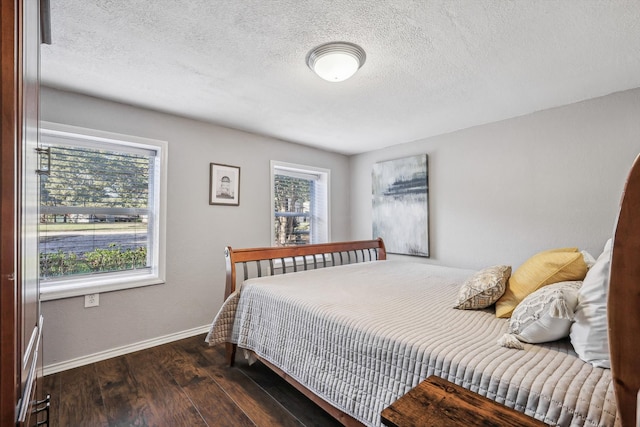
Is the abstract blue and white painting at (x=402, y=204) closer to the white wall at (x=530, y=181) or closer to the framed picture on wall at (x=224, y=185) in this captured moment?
the white wall at (x=530, y=181)

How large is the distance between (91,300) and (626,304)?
3.24 m

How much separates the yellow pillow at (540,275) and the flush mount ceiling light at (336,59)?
1586 mm

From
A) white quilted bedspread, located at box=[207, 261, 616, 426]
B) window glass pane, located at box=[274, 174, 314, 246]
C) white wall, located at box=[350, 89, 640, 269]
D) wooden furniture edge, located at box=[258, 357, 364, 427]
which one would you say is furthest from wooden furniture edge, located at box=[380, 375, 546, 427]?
window glass pane, located at box=[274, 174, 314, 246]

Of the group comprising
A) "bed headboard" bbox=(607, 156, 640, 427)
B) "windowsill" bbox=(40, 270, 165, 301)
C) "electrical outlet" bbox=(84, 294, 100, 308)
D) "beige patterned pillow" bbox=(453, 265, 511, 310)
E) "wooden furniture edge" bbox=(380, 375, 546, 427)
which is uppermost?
"bed headboard" bbox=(607, 156, 640, 427)

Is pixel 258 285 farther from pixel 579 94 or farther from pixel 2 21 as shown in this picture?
pixel 579 94

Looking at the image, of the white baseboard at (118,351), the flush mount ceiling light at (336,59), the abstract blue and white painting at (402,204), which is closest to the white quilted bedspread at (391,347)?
the white baseboard at (118,351)

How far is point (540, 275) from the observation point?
1379mm

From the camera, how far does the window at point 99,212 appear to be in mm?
2344

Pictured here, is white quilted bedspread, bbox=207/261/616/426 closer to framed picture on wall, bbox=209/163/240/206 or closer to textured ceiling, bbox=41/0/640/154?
framed picture on wall, bbox=209/163/240/206

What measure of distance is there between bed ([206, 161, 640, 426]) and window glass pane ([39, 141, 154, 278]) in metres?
1.23

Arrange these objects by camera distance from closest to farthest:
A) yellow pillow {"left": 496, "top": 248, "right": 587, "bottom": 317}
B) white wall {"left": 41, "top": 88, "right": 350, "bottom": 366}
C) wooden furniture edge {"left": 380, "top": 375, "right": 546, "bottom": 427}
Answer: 1. wooden furniture edge {"left": 380, "top": 375, "right": 546, "bottom": 427}
2. yellow pillow {"left": 496, "top": 248, "right": 587, "bottom": 317}
3. white wall {"left": 41, "top": 88, "right": 350, "bottom": 366}

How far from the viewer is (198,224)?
310 cm

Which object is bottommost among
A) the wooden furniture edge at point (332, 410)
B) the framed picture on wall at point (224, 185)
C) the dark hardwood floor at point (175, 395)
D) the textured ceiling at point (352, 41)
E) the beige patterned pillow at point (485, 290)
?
the dark hardwood floor at point (175, 395)

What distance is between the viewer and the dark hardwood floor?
1695 millimetres
